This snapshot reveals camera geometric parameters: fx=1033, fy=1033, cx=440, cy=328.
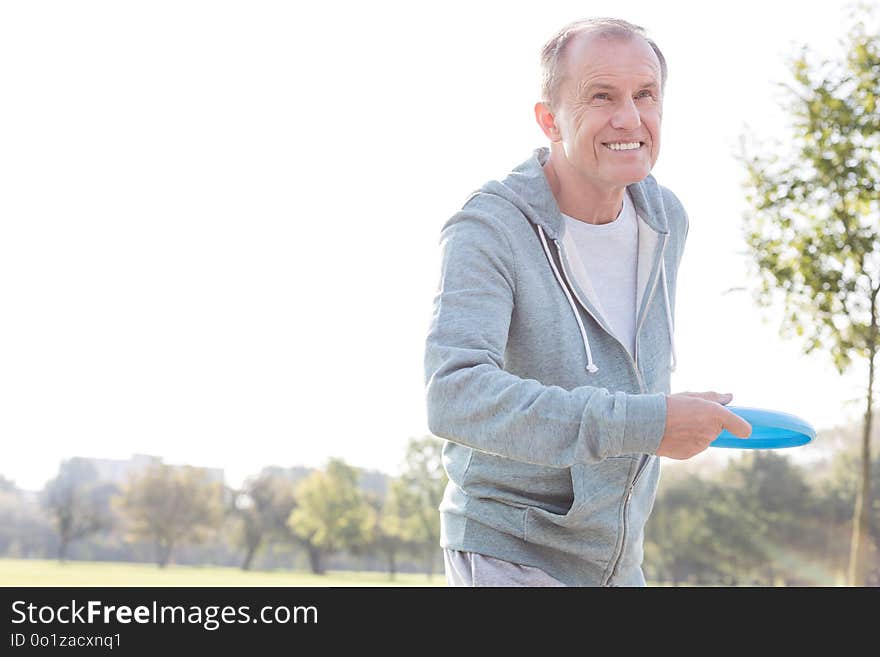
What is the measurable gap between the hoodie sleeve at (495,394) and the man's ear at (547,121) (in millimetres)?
363

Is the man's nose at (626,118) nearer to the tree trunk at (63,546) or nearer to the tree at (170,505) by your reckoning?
the tree at (170,505)

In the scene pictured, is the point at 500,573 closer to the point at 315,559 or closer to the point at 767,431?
the point at 767,431

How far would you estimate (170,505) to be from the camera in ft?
156

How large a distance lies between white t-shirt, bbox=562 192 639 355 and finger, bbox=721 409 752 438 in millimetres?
608

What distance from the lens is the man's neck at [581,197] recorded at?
2.57 metres

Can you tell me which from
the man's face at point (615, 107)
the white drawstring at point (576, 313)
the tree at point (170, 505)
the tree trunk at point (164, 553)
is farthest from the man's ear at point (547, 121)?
the tree trunk at point (164, 553)

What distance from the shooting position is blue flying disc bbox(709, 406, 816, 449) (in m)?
2.07

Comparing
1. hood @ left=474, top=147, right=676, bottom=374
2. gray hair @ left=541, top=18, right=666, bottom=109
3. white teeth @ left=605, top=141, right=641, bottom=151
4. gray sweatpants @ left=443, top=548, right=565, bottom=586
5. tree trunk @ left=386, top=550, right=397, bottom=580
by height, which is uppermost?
tree trunk @ left=386, top=550, right=397, bottom=580

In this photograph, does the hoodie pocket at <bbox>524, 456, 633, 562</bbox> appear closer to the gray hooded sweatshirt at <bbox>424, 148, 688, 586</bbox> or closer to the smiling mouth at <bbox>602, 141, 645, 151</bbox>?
the gray hooded sweatshirt at <bbox>424, 148, 688, 586</bbox>

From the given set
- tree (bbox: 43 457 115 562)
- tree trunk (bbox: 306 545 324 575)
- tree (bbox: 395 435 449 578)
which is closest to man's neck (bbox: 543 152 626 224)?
tree (bbox: 395 435 449 578)
